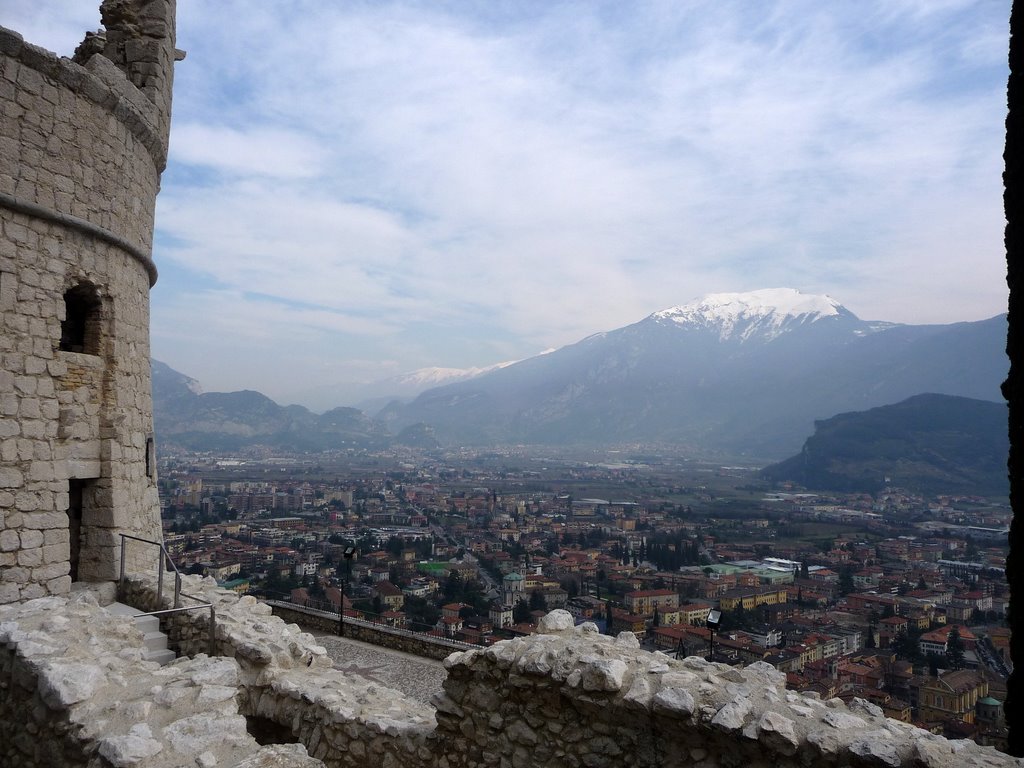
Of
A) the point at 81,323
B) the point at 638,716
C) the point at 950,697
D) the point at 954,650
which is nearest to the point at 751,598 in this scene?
the point at 954,650

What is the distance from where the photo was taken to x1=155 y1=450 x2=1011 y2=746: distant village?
42.4ft

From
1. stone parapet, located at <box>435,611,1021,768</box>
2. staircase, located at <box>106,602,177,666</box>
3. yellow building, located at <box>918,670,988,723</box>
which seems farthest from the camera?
yellow building, located at <box>918,670,988,723</box>

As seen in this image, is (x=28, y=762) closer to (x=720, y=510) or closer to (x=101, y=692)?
(x=101, y=692)

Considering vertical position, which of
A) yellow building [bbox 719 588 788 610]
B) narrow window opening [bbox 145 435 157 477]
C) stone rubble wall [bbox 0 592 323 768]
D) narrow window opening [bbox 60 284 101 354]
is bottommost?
yellow building [bbox 719 588 788 610]

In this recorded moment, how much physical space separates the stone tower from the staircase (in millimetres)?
673

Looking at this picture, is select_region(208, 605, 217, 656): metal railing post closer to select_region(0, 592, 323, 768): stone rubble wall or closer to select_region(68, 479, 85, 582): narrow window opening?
select_region(0, 592, 323, 768): stone rubble wall

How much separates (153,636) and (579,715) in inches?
201

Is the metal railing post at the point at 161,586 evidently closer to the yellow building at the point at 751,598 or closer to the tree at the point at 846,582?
the yellow building at the point at 751,598

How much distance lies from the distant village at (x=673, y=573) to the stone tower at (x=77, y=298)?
18.5 ft

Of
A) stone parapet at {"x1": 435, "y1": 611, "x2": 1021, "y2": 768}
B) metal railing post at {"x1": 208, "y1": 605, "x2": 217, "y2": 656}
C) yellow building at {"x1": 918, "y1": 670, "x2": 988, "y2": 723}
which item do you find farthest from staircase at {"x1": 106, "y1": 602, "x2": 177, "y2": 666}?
yellow building at {"x1": 918, "y1": 670, "x2": 988, "y2": 723}

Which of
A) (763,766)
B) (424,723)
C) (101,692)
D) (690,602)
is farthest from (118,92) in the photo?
(690,602)

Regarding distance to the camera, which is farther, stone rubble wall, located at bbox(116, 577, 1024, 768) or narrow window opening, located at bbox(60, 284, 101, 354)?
narrow window opening, located at bbox(60, 284, 101, 354)

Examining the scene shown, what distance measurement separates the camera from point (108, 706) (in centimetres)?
450

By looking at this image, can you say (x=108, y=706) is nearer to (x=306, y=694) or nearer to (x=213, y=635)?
(x=306, y=694)
